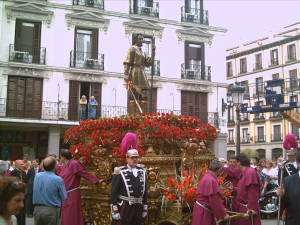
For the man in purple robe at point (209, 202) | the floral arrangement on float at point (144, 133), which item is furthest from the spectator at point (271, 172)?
the man in purple robe at point (209, 202)

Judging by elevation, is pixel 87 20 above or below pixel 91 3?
below

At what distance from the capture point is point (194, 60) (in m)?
28.0

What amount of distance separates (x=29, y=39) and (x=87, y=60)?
3.74m

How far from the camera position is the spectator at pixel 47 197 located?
6.23 metres

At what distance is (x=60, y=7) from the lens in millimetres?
24516

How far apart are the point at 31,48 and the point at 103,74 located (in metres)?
4.69

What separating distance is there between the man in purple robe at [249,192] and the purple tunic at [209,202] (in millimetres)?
1133

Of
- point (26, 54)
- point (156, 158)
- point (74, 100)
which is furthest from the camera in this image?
point (74, 100)

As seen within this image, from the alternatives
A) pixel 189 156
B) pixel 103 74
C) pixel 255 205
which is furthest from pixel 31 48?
pixel 255 205

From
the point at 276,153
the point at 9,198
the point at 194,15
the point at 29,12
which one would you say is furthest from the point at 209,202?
the point at 276,153

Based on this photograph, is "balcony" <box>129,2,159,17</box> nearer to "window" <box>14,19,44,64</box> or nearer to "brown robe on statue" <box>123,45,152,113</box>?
"window" <box>14,19,44,64</box>

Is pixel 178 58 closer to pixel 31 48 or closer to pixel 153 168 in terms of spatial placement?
pixel 31 48

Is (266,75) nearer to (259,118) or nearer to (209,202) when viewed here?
(259,118)

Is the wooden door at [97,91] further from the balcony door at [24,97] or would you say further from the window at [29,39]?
the window at [29,39]
